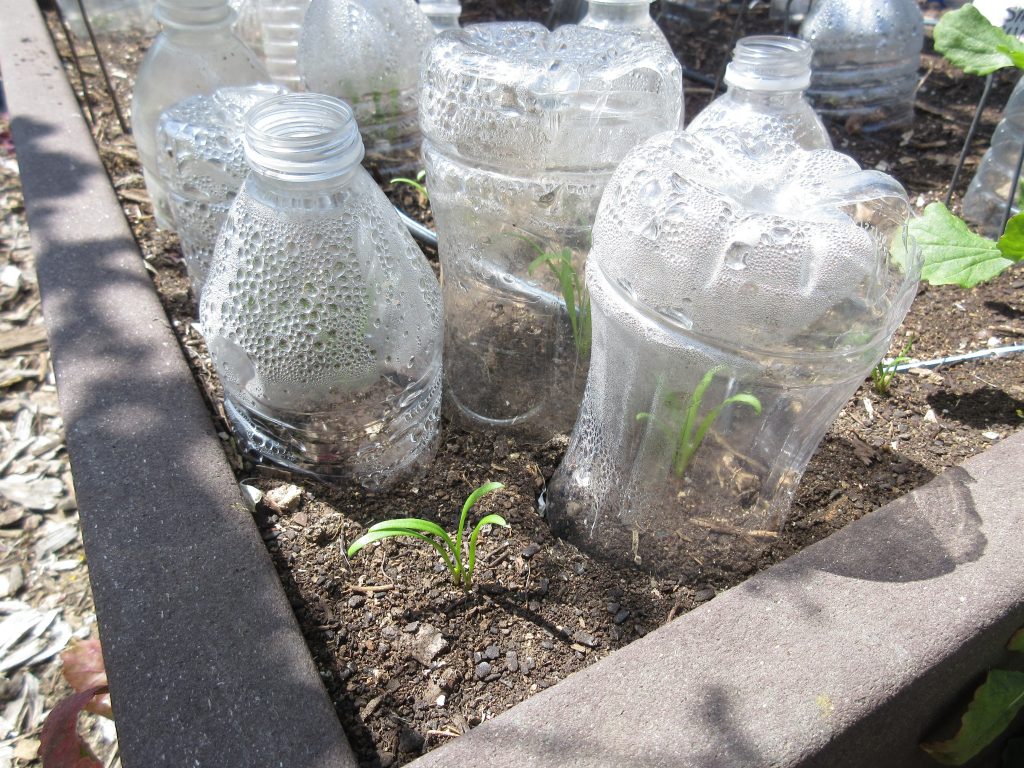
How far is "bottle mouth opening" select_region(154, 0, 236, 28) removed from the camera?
1.99 metres

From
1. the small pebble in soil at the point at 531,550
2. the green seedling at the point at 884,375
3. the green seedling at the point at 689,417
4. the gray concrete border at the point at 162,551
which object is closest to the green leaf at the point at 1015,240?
the green seedling at the point at 884,375

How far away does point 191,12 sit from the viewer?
78.9 inches

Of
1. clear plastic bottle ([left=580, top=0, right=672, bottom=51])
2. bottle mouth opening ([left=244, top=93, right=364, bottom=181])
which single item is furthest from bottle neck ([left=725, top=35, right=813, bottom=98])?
bottle mouth opening ([left=244, top=93, right=364, bottom=181])

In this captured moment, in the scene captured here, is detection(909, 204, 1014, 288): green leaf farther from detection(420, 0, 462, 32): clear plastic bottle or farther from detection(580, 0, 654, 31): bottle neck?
detection(420, 0, 462, 32): clear plastic bottle

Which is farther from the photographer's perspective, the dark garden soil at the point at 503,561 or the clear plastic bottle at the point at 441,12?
the clear plastic bottle at the point at 441,12

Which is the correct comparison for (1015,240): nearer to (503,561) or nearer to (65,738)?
(503,561)

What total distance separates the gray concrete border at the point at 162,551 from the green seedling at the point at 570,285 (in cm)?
71

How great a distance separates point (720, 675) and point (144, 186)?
2.38 meters

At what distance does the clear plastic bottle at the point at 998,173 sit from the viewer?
8.15 ft

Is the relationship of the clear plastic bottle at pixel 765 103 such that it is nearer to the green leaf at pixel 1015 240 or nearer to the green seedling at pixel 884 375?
the green leaf at pixel 1015 240

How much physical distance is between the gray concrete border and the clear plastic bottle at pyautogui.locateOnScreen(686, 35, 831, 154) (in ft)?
3.23

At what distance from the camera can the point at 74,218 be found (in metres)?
2.10

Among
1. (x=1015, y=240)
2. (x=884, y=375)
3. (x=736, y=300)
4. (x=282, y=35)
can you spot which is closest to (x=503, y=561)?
(x=736, y=300)

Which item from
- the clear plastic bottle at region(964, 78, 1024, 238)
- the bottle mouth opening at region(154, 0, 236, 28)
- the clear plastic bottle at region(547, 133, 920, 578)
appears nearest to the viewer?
the clear plastic bottle at region(547, 133, 920, 578)
